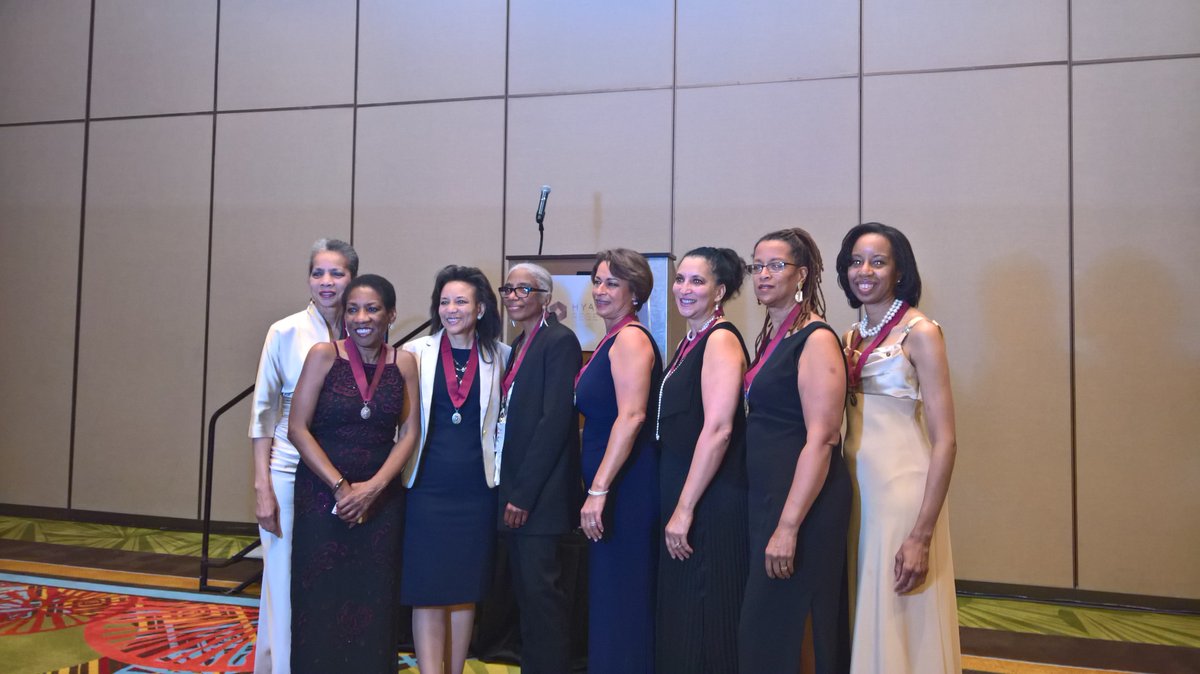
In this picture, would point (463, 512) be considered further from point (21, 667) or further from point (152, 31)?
point (152, 31)

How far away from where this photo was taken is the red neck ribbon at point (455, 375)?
2.52m

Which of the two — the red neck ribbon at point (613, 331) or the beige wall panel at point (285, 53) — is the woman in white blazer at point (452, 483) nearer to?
the red neck ribbon at point (613, 331)

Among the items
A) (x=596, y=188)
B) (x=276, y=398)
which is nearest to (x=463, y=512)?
(x=276, y=398)

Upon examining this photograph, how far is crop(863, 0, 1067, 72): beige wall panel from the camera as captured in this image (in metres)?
4.51

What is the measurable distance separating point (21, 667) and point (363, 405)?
1942mm

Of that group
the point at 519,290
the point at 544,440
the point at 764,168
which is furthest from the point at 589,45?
the point at 544,440

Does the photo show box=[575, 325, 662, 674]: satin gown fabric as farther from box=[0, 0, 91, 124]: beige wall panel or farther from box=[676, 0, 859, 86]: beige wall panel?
box=[0, 0, 91, 124]: beige wall panel

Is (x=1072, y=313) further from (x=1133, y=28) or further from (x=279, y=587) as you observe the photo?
(x=279, y=587)

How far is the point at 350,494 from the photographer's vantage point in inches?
93.0

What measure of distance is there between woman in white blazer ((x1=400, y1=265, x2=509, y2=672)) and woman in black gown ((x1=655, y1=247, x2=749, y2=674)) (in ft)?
2.14

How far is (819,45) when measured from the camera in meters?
4.84

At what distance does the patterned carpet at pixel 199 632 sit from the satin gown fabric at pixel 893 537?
60.5 inches

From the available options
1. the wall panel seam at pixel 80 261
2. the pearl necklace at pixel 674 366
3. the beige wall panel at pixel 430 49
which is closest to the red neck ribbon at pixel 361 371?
the pearl necklace at pixel 674 366

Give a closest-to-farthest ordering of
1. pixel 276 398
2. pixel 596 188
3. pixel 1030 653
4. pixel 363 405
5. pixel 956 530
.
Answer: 1. pixel 363 405
2. pixel 276 398
3. pixel 1030 653
4. pixel 956 530
5. pixel 596 188
